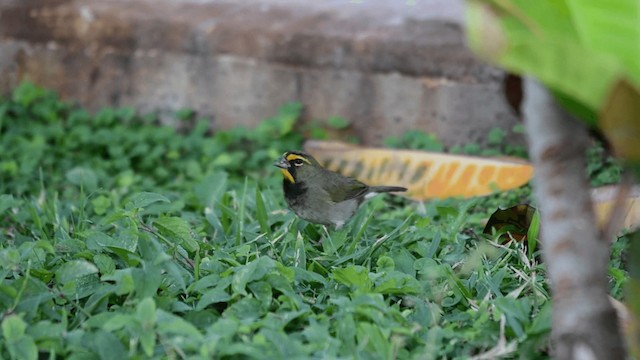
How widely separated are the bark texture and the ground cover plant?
0.43 meters

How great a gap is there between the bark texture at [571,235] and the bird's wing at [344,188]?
8.43 ft

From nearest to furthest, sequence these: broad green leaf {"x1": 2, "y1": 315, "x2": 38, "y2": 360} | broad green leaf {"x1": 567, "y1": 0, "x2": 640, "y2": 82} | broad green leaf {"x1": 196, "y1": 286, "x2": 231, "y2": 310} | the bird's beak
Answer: broad green leaf {"x1": 567, "y1": 0, "x2": 640, "y2": 82} < broad green leaf {"x1": 2, "y1": 315, "x2": 38, "y2": 360} < broad green leaf {"x1": 196, "y1": 286, "x2": 231, "y2": 310} < the bird's beak

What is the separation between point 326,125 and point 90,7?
1923mm

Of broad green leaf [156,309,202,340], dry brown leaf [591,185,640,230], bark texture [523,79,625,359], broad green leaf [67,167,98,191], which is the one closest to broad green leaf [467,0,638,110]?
bark texture [523,79,625,359]

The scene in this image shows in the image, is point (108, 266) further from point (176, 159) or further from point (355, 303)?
point (176, 159)

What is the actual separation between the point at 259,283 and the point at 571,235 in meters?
1.16

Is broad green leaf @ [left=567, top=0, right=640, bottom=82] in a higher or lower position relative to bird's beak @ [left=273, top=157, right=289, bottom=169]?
higher

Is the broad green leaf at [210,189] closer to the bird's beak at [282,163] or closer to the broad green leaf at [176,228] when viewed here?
the bird's beak at [282,163]

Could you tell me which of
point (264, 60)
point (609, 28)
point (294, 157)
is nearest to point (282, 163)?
point (294, 157)

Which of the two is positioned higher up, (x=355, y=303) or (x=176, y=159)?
(x=355, y=303)

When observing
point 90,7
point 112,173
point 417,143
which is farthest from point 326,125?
point 90,7

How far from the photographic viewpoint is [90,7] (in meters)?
7.16

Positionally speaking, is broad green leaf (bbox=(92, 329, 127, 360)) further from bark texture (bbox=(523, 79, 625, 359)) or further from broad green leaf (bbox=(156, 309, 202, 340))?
bark texture (bbox=(523, 79, 625, 359))

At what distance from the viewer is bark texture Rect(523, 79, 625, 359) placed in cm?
244
